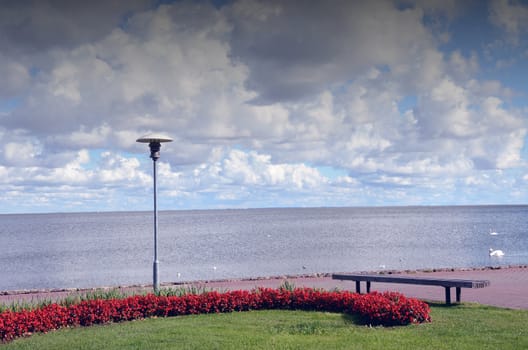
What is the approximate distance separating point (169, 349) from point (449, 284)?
6.76m

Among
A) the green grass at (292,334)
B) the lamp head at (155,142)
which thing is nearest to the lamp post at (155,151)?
the lamp head at (155,142)

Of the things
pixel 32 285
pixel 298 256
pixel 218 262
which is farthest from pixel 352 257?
pixel 32 285

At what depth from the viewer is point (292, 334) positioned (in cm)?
1046

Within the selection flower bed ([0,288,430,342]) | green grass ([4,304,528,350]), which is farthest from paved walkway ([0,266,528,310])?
green grass ([4,304,528,350])

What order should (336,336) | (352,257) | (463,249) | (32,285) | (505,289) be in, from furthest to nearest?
(463,249) → (352,257) → (32,285) → (505,289) → (336,336)

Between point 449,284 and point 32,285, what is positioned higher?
point 449,284

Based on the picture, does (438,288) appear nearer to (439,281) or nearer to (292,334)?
(439,281)

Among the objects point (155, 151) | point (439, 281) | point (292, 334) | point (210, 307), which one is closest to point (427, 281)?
point (439, 281)

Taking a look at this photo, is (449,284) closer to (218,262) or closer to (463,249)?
(218,262)

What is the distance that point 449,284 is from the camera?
13.3m

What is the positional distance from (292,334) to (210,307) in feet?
9.82

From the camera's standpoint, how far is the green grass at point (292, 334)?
962 centimetres

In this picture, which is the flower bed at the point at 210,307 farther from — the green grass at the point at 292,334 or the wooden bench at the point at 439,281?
the wooden bench at the point at 439,281

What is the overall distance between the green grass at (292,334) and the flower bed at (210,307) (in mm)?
311
